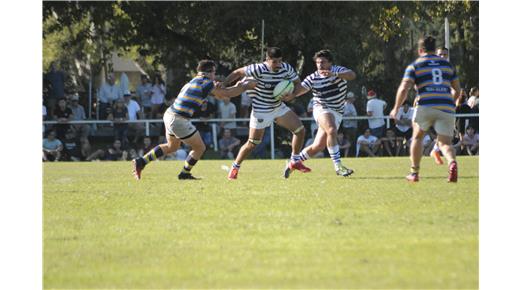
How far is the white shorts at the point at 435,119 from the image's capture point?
12.4 meters

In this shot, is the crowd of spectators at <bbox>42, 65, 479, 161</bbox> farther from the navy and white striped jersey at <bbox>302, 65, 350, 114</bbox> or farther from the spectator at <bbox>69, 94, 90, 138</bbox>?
the navy and white striped jersey at <bbox>302, 65, 350, 114</bbox>

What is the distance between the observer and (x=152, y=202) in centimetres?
1123

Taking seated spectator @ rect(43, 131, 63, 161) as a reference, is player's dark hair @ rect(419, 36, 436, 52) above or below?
above

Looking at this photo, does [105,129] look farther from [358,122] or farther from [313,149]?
[313,149]

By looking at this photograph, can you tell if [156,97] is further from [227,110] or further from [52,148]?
[52,148]

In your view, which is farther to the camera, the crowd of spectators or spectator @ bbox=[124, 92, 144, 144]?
spectator @ bbox=[124, 92, 144, 144]

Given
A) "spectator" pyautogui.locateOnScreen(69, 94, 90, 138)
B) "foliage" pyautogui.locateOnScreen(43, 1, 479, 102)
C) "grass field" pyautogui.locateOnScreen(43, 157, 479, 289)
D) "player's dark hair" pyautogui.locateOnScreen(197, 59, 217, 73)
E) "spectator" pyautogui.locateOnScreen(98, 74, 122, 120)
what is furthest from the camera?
"foliage" pyautogui.locateOnScreen(43, 1, 479, 102)

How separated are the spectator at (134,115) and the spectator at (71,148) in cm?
A: 135

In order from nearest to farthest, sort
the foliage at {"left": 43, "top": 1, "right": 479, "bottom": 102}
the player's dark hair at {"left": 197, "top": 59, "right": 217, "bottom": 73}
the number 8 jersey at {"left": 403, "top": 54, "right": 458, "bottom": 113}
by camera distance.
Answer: the number 8 jersey at {"left": 403, "top": 54, "right": 458, "bottom": 113} → the player's dark hair at {"left": 197, "top": 59, "right": 217, "bottom": 73} → the foliage at {"left": 43, "top": 1, "right": 479, "bottom": 102}

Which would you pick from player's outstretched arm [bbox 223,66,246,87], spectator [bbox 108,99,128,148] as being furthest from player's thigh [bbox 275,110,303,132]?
spectator [bbox 108,99,128,148]

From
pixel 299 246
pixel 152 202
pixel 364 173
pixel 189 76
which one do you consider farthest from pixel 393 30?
pixel 299 246

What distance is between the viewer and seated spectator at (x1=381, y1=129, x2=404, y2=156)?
2372 centimetres

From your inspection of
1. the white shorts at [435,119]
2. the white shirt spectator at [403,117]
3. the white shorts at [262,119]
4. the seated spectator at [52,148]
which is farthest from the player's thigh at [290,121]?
the seated spectator at [52,148]

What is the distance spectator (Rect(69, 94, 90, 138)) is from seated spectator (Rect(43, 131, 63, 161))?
64 cm
